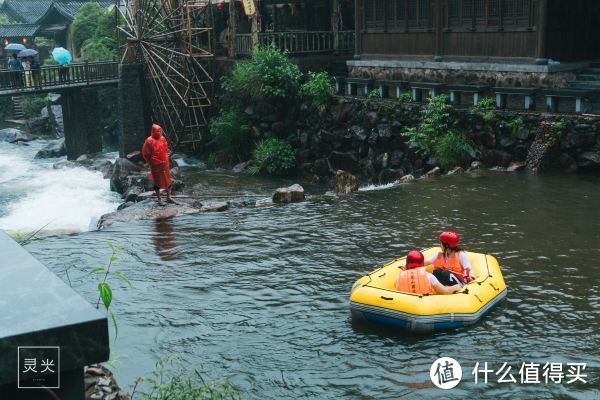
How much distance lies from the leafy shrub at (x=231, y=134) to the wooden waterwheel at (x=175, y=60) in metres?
1.29

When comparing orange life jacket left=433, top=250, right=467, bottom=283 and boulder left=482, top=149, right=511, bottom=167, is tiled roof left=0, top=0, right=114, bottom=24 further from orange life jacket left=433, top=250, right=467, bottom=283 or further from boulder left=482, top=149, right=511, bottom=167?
orange life jacket left=433, top=250, right=467, bottom=283

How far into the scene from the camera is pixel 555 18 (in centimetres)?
1845

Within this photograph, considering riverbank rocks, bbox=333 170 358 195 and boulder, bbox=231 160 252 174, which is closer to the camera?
riverbank rocks, bbox=333 170 358 195

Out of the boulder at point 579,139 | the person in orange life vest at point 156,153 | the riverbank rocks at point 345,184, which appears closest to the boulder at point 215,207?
the person in orange life vest at point 156,153

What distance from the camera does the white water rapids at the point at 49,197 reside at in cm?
1762

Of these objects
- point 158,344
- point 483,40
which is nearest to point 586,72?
point 483,40

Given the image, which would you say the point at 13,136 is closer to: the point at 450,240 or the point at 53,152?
the point at 53,152

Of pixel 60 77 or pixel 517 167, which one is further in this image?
pixel 60 77

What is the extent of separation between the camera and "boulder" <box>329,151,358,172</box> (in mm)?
21391

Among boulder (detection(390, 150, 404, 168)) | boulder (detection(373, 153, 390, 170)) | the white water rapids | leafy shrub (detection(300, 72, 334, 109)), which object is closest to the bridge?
the white water rapids

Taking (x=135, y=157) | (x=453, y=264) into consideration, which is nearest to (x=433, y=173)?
(x=453, y=264)

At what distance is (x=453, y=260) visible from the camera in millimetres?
9633

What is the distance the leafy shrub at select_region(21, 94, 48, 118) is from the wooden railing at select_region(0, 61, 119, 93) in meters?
9.28

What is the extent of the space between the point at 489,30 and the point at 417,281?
12.5m
